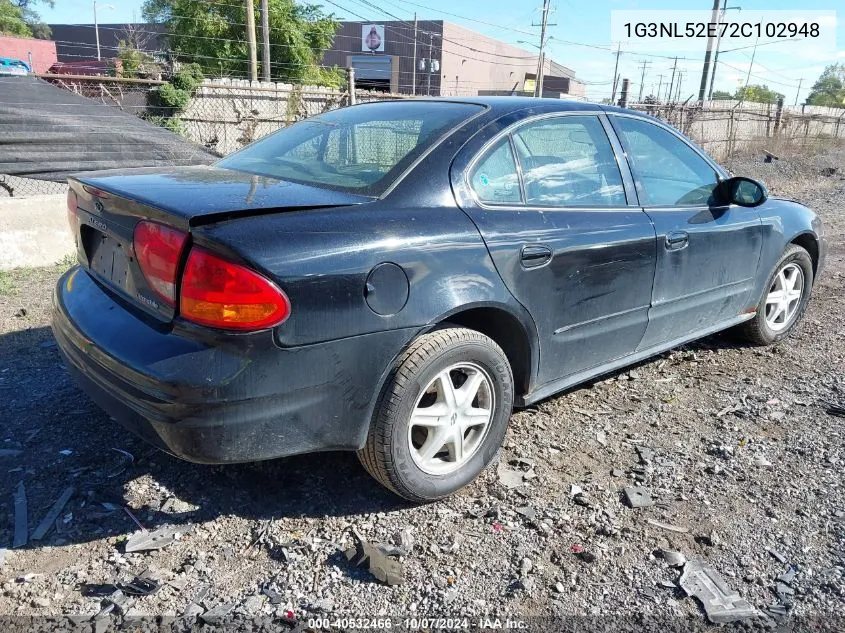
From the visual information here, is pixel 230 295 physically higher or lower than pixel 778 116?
lower

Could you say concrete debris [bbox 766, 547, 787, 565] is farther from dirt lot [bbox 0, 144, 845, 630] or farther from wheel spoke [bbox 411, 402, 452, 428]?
wheel spoke [bbox 411, 402, 452, 428]

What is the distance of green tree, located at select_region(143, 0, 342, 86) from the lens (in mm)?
30625

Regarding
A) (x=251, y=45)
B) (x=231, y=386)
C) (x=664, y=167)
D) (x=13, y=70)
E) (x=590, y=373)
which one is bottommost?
(x=590, y=373)

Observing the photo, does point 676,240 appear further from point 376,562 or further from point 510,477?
point 376,562

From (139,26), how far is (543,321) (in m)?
59.6

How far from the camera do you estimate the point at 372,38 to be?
50656 mm

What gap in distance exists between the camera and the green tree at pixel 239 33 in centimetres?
3062

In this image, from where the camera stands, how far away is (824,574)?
2508 millimetres

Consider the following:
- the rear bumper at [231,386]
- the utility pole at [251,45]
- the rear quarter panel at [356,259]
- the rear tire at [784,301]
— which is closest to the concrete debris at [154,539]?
the rear bumper at [231,386]

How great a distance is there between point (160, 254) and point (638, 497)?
225 cm

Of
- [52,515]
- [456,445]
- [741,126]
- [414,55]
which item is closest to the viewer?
[52,515]

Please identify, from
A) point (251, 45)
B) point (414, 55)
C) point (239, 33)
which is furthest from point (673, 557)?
point (414, 55)

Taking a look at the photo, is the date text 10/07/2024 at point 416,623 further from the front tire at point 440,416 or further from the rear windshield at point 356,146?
the rear windshield at point 356,146

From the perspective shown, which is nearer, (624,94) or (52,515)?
(52,515)
